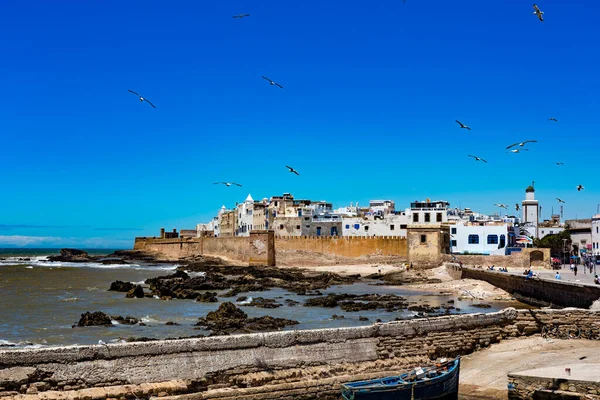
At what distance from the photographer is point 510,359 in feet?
37.3

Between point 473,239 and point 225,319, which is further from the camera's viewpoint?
point 473,239

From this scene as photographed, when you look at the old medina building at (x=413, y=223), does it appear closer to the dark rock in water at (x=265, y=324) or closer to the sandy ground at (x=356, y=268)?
the sandy ground at (x=356, y=268)

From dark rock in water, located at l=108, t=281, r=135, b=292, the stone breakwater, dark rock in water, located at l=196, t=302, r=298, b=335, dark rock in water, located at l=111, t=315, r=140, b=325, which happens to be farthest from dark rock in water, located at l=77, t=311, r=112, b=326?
dark rock in water, located at l=108, t=281, r=135, b=292

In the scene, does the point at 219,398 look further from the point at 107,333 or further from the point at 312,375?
the point at 107,333

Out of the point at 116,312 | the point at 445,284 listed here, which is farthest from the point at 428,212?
the point at 116,312

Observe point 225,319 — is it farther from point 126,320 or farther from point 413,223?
point 413,223

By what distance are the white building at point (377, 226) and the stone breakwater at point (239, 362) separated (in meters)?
44.9

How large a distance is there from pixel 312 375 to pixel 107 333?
30.7 feet

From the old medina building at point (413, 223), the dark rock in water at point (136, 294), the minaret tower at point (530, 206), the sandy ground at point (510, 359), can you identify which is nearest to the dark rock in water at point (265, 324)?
the sandy ground at point (510, 359)

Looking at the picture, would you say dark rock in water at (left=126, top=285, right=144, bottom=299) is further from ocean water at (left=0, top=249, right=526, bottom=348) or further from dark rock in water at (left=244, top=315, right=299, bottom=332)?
dark rock in water at (left=244, top=315, right=299, bottom=332)

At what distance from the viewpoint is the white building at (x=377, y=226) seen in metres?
56.7

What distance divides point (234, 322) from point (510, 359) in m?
9.33

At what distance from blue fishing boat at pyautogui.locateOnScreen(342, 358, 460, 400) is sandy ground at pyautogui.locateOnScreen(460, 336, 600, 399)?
0.62 m

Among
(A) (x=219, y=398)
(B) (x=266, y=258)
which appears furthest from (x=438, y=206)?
(A) (x=219, y=398)
